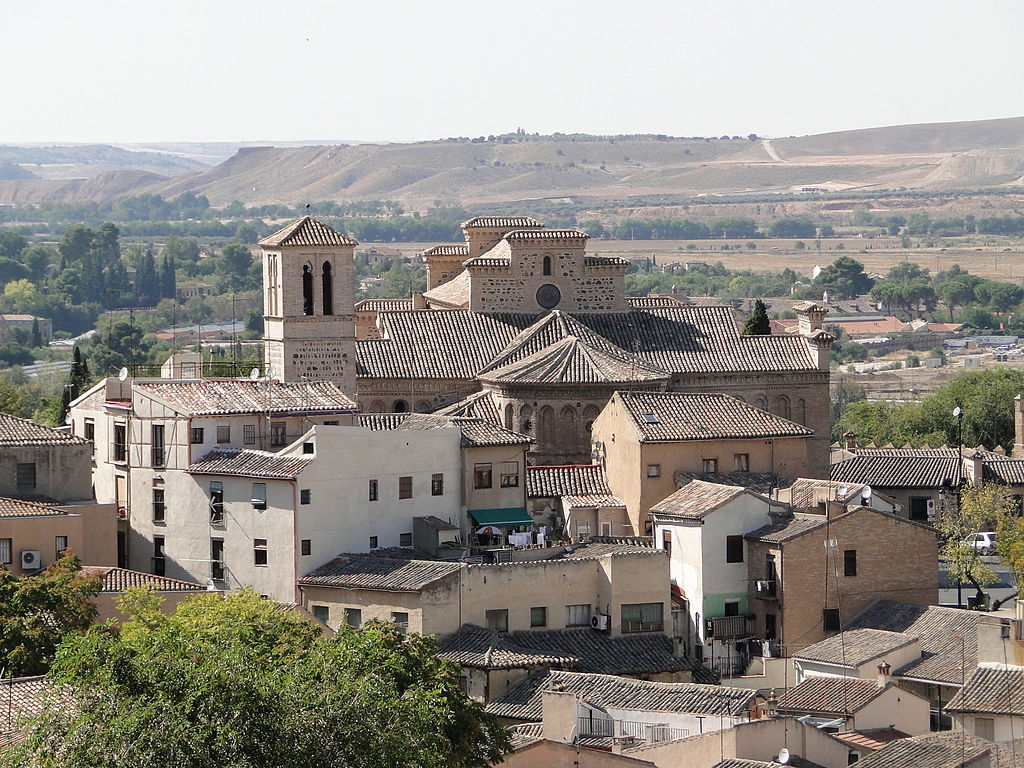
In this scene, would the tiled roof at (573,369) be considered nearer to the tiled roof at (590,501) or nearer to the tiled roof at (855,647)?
the tiled roof at (590,501)

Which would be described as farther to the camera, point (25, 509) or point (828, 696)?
point (25, 509)

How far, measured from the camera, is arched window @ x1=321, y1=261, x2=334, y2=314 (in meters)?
61.2

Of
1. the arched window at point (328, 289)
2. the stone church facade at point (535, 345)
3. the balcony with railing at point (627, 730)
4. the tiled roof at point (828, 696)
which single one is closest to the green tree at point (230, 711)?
the balcony with railing at point (627, 730)

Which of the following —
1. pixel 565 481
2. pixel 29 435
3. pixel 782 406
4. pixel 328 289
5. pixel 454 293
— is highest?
pixel 328 289

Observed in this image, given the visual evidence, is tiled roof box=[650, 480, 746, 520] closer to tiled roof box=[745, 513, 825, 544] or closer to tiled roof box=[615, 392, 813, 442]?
tiled roof box=[745, 513, 825, 544]

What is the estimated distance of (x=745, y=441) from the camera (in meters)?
54.8

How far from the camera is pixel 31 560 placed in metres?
47.9

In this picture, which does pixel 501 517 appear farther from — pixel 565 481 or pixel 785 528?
pixel 785 528

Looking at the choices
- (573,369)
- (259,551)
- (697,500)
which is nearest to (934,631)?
(697,500)

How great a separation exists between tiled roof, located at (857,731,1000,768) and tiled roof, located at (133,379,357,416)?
17.9 meters

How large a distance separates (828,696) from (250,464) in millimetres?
12696

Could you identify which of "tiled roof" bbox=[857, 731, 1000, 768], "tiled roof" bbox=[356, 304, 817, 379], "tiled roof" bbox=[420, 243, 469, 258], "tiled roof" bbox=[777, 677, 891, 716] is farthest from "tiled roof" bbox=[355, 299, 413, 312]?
"tiled roof" bbox=[857, 731, 1000, 768]

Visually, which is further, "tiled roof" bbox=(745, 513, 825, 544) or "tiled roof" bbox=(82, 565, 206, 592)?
"tiled roof" bbox=(745, 513, 825, 544)

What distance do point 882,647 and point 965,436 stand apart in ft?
134
